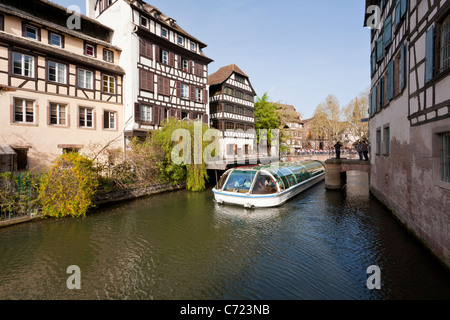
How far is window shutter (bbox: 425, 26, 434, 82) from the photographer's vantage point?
6.46 meters

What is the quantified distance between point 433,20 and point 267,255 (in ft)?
26.4

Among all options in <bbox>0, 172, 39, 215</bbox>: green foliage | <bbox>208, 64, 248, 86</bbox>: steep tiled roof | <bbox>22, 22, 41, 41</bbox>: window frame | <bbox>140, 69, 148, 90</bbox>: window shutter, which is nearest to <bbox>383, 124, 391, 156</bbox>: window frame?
<bbox>0, 172, 39, 215</bbox>: green foliage

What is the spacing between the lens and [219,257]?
295 inches

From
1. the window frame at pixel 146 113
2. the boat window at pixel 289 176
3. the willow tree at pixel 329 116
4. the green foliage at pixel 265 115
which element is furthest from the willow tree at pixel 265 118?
the boat window at pixel 289 176

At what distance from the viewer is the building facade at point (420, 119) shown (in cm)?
601

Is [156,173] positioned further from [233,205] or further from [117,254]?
[117,254]

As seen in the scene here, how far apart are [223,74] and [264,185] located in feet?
78.4

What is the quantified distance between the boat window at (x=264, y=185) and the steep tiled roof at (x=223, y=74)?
2127 centimetres

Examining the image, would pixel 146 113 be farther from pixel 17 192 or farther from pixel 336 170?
pixel 336 170

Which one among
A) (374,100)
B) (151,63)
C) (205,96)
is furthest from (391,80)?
(205,96)

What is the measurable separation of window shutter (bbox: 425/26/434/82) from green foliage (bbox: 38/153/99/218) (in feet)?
43.1

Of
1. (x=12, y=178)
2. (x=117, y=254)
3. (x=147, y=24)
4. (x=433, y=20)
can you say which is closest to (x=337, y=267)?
(x=117, y=254)

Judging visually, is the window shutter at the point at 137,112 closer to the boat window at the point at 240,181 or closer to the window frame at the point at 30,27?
the window frame at the point at 30,27

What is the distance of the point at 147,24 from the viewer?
2158 cm
